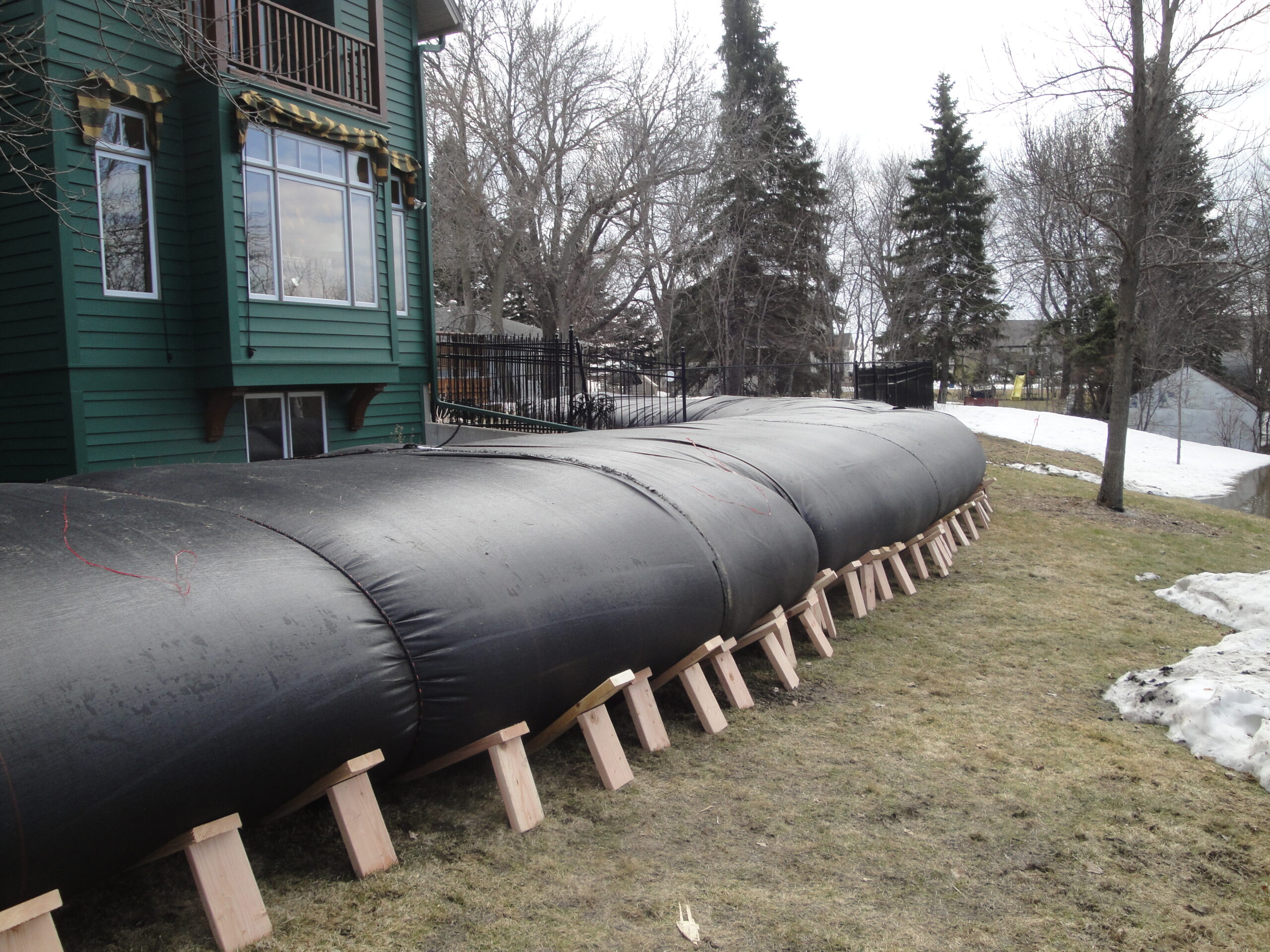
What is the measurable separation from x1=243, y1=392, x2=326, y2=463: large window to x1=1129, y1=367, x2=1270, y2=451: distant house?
29.1 metres

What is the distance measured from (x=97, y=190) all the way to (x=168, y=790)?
7748 millimetres

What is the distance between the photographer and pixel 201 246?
8.80 metres

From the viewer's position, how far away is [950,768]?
385cm

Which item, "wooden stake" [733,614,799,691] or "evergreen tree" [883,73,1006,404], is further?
"evergreen tree" [883,73,1006,404]

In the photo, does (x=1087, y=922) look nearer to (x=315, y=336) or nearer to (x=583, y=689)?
(x=583, y=689)

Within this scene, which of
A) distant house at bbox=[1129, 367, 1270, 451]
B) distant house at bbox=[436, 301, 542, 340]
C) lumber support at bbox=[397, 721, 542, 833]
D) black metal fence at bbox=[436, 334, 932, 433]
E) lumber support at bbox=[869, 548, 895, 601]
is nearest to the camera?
lumber support at bbox=[397, 721, 542, 833]

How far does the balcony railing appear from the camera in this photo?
911 centimetres

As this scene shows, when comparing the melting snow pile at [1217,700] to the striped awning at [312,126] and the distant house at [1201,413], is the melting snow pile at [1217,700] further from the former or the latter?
the distant house at [1201,413]

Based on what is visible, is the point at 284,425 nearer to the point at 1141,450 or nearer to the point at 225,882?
the point at 225,882

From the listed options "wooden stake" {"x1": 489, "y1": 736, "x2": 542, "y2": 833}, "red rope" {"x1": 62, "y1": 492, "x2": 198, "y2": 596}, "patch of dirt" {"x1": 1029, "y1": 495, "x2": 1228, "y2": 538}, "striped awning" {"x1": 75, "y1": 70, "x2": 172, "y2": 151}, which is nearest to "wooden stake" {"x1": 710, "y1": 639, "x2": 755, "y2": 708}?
"wooden stake" {"x1": 489, "y1": 736, "x2": 542, "y2": 833}

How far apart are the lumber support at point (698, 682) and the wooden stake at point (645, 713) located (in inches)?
7.0

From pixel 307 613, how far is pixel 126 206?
24.9ft

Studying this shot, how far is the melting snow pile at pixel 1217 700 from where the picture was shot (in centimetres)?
390

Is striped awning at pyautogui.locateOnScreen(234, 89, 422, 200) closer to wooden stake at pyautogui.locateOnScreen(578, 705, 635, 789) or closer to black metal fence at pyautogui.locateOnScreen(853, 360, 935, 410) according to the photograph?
wooden stake at pyautogui.locateOnScreen(578, 705, 635, 789)
